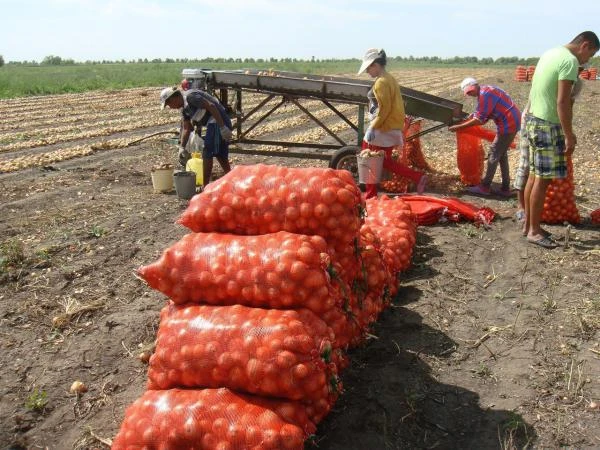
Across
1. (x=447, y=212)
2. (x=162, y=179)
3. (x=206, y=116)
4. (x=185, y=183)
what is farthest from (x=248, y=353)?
(x=162, y=179)

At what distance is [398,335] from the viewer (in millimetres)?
4031

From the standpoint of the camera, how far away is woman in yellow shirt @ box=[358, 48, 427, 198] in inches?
255

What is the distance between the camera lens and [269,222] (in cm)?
310

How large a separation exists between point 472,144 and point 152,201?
14.9 ft

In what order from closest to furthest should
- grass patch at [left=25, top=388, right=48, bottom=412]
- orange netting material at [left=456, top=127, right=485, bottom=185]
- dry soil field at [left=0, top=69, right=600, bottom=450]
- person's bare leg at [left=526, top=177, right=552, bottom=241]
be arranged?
dry soil field at [left=0, top=69, right=600, bottom=450], grass patch at [left=25, top=388, right=48, bottom=412], person's bare leg at [left=526, top=177, right=552, bottom=241], orange netting material at [left=456, top=127, right=485, bottom=185]

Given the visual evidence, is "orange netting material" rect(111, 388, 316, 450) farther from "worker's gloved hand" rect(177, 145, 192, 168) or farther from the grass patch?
"worker's gloved hand" rect(177, 145, 192, 168)

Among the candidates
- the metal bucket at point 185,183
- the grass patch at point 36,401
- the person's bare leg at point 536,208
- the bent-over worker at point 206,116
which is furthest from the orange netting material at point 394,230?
the metal bucket at point 185,183

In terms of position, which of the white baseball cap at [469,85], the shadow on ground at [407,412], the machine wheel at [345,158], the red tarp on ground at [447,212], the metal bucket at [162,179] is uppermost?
the white baseball cap at [469,85]

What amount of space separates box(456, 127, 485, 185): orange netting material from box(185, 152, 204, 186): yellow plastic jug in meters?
3.64

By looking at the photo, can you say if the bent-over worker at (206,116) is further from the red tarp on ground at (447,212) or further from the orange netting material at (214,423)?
the orange netting material at (214,423)

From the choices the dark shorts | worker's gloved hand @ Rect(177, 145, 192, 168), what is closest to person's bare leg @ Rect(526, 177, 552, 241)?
the dark shorts

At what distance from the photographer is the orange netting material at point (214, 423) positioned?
247 cm

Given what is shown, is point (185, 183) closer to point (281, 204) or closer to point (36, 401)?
point (36, 401)

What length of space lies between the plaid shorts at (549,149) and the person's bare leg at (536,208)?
0.08 meters
